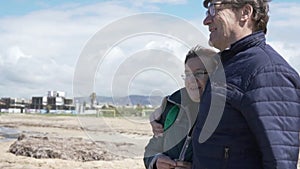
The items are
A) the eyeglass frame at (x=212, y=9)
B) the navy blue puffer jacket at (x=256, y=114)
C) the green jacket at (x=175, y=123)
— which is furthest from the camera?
the green jacket at (x=175, y=123)

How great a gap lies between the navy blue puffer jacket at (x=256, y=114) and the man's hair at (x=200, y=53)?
328 mm

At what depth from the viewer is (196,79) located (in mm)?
2889

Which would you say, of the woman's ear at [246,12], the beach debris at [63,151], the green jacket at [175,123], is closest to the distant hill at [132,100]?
the green jacket at [175,123]

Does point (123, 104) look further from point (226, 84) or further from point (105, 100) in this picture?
point (226, 84)

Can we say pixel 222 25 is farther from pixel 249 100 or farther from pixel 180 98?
pixel 180 98

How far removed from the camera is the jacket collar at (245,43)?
8.04 feet

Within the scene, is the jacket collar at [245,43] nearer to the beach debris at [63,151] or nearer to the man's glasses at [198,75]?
the man's glasses at [198,75]

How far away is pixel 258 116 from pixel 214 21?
603 millimetres

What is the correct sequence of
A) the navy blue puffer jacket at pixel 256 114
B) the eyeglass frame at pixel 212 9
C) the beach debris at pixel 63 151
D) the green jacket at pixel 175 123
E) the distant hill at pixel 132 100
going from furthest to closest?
1. the beach debris at pixel 63 151
2. the distant hill at pixel 132 100
3. the green jacket at pixel 175 123
4. the eyeglass frame at pixel 212 9
5. the navy blue puffer jacket at pixel 256 114

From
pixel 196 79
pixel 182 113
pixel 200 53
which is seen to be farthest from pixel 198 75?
pixel 182 113

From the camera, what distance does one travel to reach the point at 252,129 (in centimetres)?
229

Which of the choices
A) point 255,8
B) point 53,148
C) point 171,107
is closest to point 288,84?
point 255,8

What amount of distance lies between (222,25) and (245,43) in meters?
0.17

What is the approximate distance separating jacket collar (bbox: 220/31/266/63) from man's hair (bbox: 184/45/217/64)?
294mm
